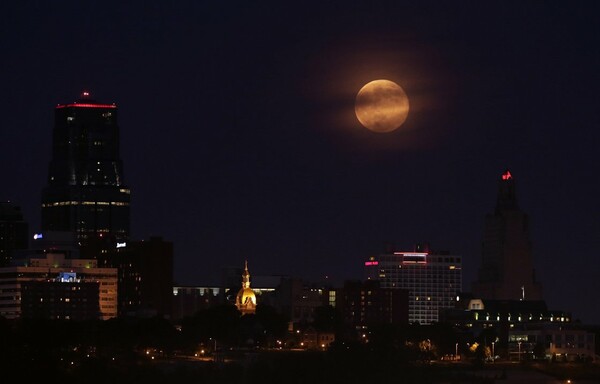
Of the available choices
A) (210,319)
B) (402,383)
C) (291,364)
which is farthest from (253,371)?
(210,319)

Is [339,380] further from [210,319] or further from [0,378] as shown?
[210,319]

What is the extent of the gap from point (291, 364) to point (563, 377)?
3898 centimetres

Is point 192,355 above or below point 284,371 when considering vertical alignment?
above

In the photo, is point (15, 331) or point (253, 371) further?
point (253, 371)

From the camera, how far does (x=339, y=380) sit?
13762 centimetres

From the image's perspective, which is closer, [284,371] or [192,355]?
[284,371]

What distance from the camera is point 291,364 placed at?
139125 millimetres

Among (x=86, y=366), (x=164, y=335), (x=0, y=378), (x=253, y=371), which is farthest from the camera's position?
(x=164, y=335)

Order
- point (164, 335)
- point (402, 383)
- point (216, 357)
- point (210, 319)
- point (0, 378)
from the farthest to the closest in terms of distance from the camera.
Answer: point (210, 319), point (164, 335), point (216, 357), point (402, 383), point (0, 378)

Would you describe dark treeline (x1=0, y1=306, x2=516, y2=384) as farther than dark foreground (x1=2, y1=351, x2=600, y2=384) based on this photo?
Yes

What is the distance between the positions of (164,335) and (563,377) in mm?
36924

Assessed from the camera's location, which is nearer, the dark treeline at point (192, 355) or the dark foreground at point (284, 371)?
the dark foreground at point (284, 371)

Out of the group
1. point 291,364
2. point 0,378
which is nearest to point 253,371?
point 291,364

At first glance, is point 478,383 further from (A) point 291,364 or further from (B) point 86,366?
(B) point 86,366
